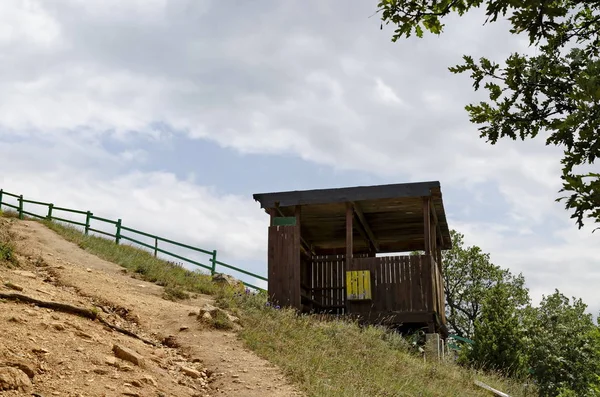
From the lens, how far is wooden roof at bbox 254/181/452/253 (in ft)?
62.8

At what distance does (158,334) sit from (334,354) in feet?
12.1

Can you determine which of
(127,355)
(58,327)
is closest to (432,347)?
(127,355)

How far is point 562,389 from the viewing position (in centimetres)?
1966

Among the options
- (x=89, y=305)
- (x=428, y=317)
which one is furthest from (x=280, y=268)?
(x=89, y=305)

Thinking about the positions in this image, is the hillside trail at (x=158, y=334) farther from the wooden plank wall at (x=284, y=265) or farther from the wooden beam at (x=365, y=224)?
the wooden beam at (x=365, y=224)

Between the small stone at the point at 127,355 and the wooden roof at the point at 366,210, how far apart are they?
397 inches

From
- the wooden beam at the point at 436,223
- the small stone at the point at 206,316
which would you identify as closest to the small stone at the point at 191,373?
the small stone at the point at 206,316

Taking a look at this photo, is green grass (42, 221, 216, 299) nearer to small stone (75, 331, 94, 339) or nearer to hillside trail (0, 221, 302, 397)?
hillside trail (0, 221, 302, 397)

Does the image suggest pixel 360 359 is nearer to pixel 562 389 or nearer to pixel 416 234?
pixel 562 389

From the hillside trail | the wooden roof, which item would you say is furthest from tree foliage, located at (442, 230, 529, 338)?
the hillside trail

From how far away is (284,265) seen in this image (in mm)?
20078

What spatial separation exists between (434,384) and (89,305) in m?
7.25

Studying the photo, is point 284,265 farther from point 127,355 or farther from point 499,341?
point 127,355

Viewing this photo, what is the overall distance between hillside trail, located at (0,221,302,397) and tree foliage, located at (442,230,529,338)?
23850 millimetres
